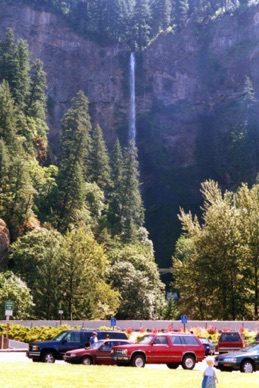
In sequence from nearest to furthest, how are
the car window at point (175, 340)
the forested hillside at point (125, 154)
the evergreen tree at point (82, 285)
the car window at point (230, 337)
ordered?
the car window at point (175, 340) → the car window at point (230, 337) → the forested hillside at point (125, 154) → the evergreen tree at point (82, 285)

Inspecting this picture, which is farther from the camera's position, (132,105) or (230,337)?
(132,105)

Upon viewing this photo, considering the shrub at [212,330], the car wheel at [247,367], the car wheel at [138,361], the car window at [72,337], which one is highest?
the shrub at [212,330]

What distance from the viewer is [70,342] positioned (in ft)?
93.7

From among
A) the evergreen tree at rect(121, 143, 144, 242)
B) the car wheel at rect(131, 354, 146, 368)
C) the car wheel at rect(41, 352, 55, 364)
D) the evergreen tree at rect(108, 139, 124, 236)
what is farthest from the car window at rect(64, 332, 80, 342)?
the evergreen tree at rect(108, 139, 124, 236)

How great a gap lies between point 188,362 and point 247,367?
108 inches

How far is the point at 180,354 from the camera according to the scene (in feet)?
84.0

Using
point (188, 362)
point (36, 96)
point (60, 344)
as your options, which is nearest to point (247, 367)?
point (188, 362)

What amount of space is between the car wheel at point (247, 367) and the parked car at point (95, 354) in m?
5.36

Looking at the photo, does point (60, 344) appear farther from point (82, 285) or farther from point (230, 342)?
point (82, 285)

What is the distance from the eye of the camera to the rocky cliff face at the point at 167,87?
363ft

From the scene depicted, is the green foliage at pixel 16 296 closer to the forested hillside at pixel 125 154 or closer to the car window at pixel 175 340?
the forested hillside at pixel 125 154

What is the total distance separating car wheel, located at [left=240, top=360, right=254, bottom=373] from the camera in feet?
78.2

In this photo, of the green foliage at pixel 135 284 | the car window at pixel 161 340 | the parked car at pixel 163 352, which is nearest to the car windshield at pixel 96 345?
the parked car at pixel 163 352

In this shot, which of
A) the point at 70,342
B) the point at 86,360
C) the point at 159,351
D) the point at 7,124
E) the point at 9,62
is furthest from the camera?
the point at 9,62
